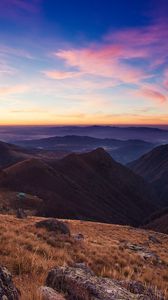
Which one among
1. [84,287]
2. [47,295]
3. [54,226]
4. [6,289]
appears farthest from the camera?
[54,226]

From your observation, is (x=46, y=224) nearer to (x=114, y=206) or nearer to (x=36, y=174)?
(x=36, y=174)

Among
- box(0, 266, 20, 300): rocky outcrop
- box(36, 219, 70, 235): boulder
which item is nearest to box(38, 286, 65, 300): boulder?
box(0, 266, 20, 300): rocky outcrop

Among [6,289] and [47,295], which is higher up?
[6,289]

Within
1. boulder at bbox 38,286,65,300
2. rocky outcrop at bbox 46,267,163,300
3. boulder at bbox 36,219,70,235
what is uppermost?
boulder at bbox 38,286,65,300

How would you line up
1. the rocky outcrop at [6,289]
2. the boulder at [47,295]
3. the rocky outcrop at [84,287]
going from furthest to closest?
the rocky outcrop at [84,287], the boulder at [47,295], the rocky outcrop at [6,289]

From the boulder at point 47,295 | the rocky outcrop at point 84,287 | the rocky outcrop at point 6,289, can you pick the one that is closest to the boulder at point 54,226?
the rocky outcrop at point 84,287

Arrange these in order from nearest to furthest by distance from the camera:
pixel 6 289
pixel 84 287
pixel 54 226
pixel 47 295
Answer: pixel 6 289 < pixel 47 295 < pixel 84 287 < pixel 54 226

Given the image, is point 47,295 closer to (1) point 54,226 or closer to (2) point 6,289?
(2) point 6,289

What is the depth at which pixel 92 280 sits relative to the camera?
6.25 metres

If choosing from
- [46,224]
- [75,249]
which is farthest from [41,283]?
[46,224]

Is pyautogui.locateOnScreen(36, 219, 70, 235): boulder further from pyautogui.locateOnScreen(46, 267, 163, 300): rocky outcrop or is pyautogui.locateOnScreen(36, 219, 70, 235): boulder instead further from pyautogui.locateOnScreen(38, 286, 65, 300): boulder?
pyautogui.locateOnScreen(38, 286, 65, 300): boulder

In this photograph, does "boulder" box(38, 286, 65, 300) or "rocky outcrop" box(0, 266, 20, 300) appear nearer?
"rocky outcrop" box(0, 266, 20, 300)

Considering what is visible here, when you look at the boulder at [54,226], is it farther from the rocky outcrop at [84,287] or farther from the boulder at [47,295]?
the boulder at [47,295]

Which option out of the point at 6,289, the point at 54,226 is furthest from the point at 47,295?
the point at 54,226
